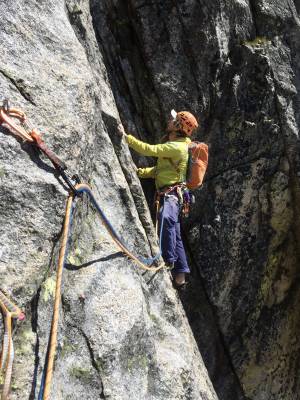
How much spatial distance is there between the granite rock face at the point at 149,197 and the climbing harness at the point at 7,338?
0.22 m

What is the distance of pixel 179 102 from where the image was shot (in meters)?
9.95

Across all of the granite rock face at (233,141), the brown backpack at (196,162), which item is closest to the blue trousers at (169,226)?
the brown backpack at (196,162)

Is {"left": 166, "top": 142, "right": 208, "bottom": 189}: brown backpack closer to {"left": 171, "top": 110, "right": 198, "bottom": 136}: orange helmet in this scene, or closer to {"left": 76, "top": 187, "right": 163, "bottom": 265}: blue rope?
{"left": 171, "top": 110, "right": 198, "bottom": 136}: orange helmet

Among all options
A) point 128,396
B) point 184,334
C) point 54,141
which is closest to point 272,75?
point 184,334

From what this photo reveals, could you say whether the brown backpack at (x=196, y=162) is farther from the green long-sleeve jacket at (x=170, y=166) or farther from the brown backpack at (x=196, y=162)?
the green long-sleeve jacket at (x=170, y=166)

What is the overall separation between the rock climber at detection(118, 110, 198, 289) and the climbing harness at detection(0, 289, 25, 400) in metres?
4.67

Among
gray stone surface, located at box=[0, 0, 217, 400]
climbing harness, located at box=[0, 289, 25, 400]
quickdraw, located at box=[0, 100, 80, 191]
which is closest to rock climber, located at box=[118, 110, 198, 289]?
gray stone surface, located at box=[0, 0, 217, 400]

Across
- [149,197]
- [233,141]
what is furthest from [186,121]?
[233,141]

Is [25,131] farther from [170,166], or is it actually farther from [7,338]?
→ [170,166]

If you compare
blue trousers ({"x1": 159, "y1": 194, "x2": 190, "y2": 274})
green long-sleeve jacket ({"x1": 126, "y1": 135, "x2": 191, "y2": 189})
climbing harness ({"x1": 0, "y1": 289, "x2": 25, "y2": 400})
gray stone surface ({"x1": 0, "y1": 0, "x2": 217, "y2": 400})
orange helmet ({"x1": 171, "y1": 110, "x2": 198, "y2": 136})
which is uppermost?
orange helmet ({"x1": 171, "y1": 110, "x2": 198, "y2": 136})

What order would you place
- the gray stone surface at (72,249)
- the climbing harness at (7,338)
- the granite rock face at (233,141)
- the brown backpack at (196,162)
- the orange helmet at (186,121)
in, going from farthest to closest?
the granite rock face at (233,141)
the brown backpack at (196,162)
the orange helmet at (186,121)
the gray stone surface at (72,249)
the climbing harness at (7,338)

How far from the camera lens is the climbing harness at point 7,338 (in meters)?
3.74

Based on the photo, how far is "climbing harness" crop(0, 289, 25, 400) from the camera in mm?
3740

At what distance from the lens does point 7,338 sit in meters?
3.94
